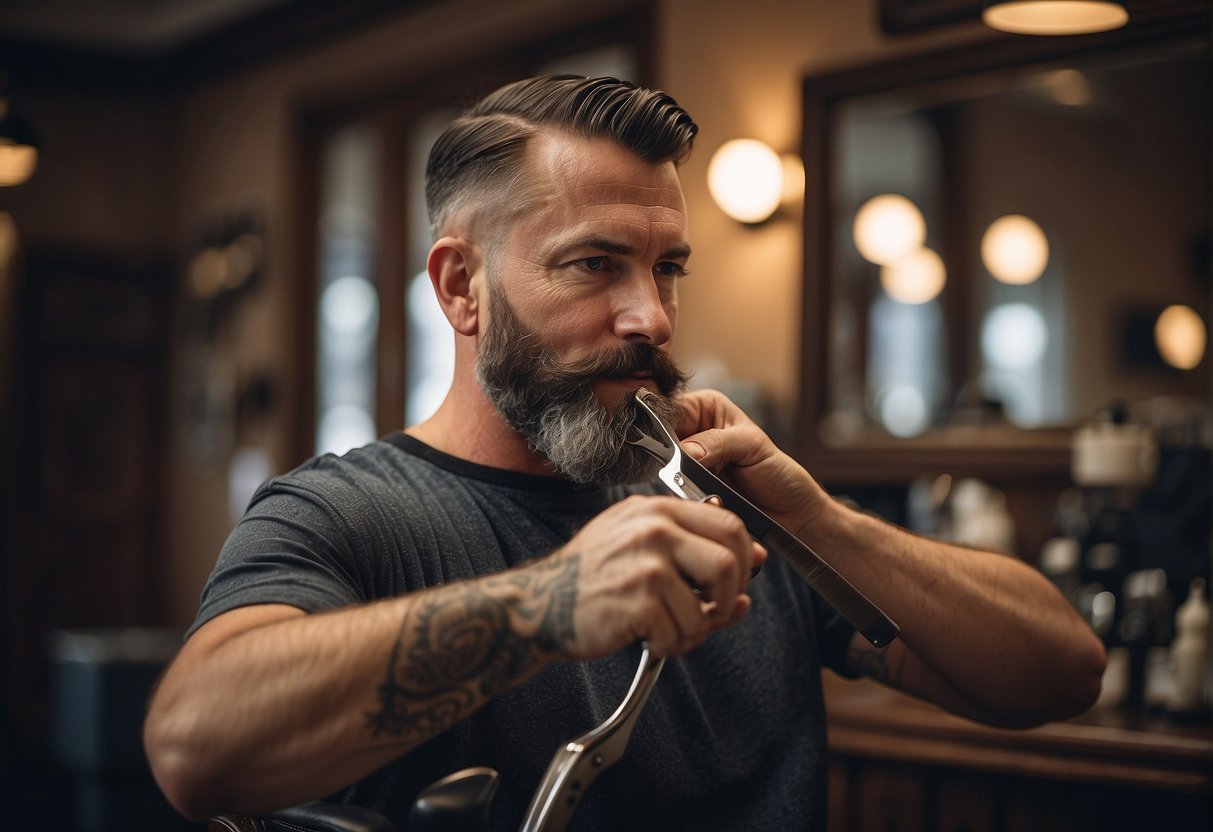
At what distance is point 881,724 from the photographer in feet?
7.11

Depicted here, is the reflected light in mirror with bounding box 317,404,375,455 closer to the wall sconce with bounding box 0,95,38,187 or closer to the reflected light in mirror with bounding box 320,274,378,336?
the reflected light in mirror with bounding box 320,274,378,336

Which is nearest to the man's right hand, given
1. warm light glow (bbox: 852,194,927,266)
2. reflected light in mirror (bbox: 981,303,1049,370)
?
reflected light in mirror (bbox: 981,303,1049,370)

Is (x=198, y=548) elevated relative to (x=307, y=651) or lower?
lower

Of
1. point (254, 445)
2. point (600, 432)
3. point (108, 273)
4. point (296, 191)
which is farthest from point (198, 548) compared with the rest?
point (600, 432)

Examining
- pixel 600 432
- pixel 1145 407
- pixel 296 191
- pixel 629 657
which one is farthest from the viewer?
pixel 296 191

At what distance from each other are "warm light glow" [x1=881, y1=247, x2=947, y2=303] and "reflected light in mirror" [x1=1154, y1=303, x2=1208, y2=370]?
2.22 ft

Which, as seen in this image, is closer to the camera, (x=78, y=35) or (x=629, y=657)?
(x=629, y=657)

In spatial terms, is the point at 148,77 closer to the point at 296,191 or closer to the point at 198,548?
the point at 296,191

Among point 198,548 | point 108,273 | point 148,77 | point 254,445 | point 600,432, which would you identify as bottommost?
point 198,548

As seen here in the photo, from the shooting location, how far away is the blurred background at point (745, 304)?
2.42 meters

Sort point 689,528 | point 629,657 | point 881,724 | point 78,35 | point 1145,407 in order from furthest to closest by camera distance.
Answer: point 78,35, point 1145,407, point 881,724, point 629,657, point 689,528

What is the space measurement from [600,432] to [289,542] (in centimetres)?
39

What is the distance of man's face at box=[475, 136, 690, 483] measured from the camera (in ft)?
4.60

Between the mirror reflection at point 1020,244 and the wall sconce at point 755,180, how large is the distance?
131 mm
